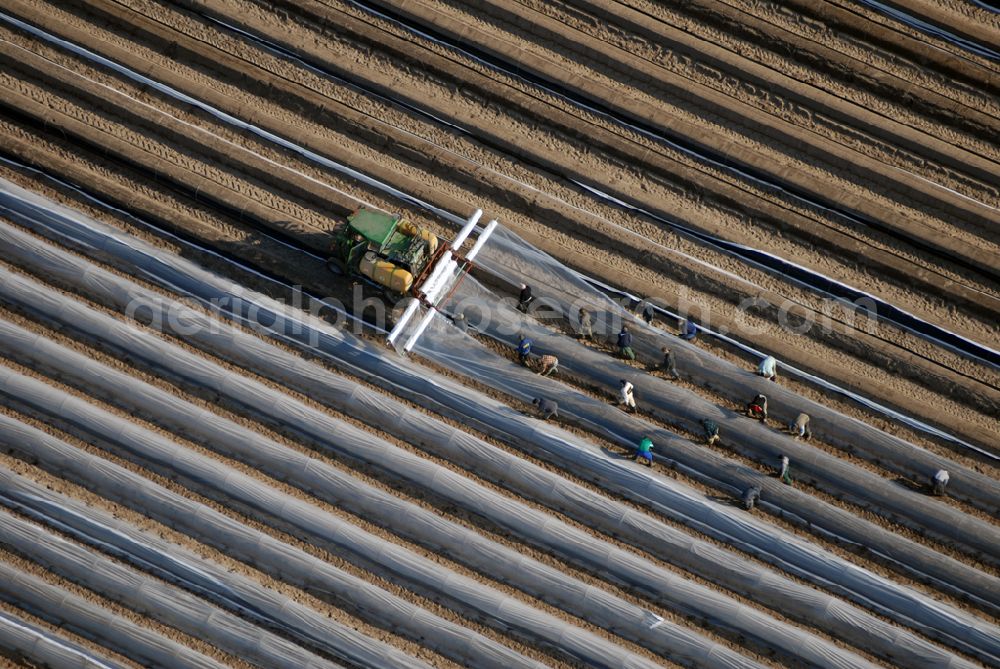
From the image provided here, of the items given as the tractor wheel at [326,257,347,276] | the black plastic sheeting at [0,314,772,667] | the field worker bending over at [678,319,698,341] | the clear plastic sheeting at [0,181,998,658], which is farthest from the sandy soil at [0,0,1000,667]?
the black plastic sheeting at [0,314,772,667]

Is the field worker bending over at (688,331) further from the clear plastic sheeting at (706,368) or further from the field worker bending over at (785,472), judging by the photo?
the field worker bending over at (785,472)

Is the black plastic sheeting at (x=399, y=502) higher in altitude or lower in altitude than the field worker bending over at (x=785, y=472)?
lower

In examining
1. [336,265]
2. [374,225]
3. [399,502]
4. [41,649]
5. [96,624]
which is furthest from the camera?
[336,265]

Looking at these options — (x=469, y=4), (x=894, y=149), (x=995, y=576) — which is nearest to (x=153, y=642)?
(x=469, y=4)

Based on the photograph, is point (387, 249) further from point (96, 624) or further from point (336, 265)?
point (96, 624)

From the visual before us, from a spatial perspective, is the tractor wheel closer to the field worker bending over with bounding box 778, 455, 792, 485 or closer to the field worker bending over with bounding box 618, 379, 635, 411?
the field worker bending over with bounding box 618, 379, 635, 411

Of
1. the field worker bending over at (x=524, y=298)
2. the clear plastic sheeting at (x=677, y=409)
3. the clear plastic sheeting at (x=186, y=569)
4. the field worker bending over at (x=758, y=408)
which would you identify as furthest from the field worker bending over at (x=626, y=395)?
the clear plastic sheeting at (x=186, y=569)

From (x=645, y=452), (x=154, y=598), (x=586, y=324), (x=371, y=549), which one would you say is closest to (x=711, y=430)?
(x=645, y=452)
